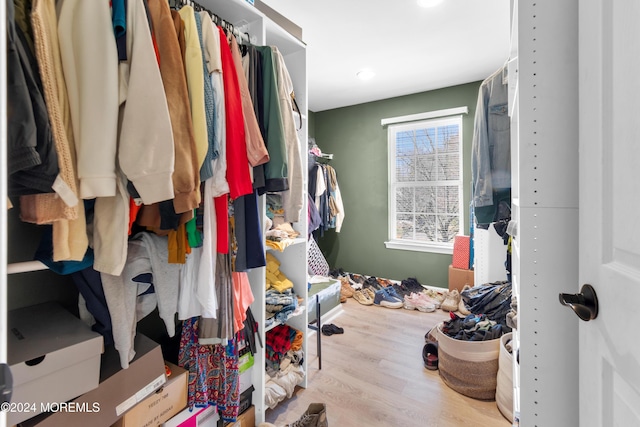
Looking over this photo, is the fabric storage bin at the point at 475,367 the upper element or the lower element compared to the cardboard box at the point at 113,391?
lower

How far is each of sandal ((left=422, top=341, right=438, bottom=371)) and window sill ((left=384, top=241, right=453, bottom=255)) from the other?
5.07 feet

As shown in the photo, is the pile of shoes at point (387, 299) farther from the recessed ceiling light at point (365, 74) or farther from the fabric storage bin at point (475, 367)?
the recessed ceiling light at point (365, 74)

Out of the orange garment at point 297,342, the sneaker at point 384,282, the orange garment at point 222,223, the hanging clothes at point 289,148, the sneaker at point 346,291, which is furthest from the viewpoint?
the sneaker at point 384,282

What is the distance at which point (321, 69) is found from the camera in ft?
9.21

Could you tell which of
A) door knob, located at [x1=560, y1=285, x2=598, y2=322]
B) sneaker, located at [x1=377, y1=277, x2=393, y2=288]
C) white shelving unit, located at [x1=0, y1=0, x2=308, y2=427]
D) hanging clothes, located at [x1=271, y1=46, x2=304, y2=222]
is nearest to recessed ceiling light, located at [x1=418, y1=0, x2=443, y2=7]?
white shelving unit, located at [x1=0, y1=0, x2=308, y2=427]

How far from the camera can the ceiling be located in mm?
1916

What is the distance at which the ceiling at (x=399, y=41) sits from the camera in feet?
6.29

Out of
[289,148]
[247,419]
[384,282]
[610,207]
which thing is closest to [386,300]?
[384,282]

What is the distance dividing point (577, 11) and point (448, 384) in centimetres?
195

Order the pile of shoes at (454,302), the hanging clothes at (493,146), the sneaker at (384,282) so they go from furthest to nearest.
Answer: the sneaker at (384,282) < the pile of shoes at (454,302) < the hanging clothes at (493,146)

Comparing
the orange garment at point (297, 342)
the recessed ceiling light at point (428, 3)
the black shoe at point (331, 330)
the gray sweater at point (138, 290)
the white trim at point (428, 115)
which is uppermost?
the recessed ceiling light at point (428, 3)

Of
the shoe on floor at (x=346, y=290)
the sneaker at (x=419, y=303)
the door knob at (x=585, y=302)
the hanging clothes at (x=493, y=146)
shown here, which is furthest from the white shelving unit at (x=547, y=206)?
the shoe on floor at (x=346, y=290)

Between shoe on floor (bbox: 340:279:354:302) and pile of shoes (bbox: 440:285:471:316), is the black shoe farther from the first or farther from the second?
pile of shoes (bbox: 440:285:471:316)

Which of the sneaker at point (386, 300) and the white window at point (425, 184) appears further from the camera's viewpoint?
the white window at point (425, 184)
